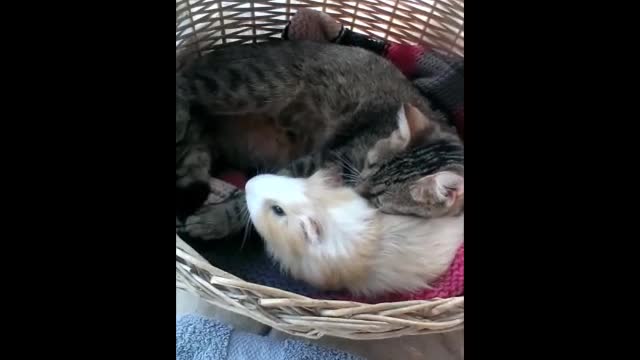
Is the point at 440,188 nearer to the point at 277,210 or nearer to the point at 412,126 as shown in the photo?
the point at 412,126

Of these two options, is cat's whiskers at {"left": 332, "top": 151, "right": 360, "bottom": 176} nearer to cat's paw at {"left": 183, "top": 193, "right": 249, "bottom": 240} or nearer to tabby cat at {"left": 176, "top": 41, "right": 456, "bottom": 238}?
tabby cat at {"left": 176, "top": 41, "right": 456, "bottom": 238}

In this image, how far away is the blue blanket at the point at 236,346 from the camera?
3.37ft

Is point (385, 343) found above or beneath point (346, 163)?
beneath

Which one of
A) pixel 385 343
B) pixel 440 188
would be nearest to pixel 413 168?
pixel 440 188

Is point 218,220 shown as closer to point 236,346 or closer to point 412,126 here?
point 236,346

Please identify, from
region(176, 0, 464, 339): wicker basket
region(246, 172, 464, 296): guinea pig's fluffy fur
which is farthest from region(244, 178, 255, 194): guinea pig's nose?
region(176, 0, 464, 339): wicker basket

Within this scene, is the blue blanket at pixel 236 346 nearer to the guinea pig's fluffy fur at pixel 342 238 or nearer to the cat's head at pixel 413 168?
the guinea pig's fluffy fur at pixel 342 238

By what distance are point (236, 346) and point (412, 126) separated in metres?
0.44

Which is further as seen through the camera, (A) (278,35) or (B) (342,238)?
(A) (278,35)

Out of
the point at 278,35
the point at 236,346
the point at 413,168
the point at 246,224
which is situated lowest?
the point at 236,346

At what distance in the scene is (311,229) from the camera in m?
0.96

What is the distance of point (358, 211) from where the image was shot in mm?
978
